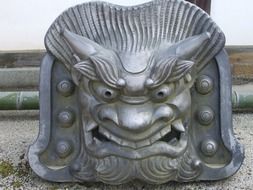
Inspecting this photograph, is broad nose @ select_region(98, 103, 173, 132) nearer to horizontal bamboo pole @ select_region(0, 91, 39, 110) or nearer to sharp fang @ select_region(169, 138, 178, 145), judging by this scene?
sharp fang @ select_region(169, 138, 178, 145)

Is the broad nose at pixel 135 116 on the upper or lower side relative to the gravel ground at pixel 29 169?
upper

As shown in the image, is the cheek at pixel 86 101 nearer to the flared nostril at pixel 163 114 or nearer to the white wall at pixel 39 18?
the flared nostril at pixel 163 114

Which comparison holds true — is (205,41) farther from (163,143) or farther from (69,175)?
(69,175)

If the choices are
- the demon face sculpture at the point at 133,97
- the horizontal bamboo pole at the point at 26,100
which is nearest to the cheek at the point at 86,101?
the demon face sculpture at the point at 133,97

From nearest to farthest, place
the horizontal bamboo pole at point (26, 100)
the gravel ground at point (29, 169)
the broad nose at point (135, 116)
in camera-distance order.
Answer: the broad nose at point (135, 116)
the gravel ground at point (29, 169)
the horizontal bamboo pole at point (26, 100)

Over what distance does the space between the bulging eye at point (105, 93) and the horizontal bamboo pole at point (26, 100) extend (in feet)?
2.03

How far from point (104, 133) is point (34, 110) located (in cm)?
75

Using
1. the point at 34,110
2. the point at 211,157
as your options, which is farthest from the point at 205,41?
the point at 34,110

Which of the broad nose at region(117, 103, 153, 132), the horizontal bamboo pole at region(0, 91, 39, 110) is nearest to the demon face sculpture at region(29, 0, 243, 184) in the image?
the broad nose at region(117, 103, 153, 132)

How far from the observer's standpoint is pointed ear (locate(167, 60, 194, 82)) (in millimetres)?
1451

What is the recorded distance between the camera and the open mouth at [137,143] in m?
1.48

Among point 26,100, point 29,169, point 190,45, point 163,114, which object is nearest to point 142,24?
point 190,45

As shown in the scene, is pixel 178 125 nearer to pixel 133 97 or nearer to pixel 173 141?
pixel 173 141

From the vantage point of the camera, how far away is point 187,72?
4.82 feet
